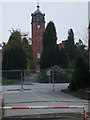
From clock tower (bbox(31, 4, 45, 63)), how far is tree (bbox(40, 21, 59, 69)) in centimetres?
2447

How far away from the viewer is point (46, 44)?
263 feet

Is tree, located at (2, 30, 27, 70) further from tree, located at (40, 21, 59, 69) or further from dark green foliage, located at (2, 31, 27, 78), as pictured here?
tree, located at (40, 21, 59, 69)

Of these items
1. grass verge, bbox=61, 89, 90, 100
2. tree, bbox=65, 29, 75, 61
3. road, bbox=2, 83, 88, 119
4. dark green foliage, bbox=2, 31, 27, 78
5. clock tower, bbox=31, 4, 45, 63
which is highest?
clock tower, bbox=31, 4, 45, 63

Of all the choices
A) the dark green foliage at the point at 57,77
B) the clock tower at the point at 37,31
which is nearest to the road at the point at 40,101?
the dark green foliage at the point at 57,77

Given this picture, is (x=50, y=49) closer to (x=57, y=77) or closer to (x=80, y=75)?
(x=57, y=77)

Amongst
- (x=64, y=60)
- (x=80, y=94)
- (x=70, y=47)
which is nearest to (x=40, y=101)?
(x=80, y=94)

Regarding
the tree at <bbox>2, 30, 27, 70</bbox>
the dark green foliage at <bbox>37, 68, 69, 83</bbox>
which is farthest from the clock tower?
the dark green foliage at <bbox>37, 68, 69, 83</bbox>

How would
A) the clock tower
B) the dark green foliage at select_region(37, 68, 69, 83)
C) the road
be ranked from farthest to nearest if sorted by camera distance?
the clock tower < the dark green foliage at select_region(37, 68, 69, 83) < the road

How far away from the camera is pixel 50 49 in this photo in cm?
7638

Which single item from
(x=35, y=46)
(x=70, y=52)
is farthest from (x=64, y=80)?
(x=35, y=46)

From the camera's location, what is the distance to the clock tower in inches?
4136

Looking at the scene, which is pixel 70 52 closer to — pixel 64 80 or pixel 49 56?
pixel 49 56

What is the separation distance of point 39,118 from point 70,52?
7413 cm

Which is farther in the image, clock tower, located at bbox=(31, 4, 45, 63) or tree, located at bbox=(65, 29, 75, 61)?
clock tower, located at bbox=(31, 4, 45, 63)
